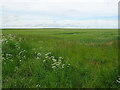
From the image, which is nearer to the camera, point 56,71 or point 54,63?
point 56,71

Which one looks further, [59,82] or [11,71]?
[11,71]

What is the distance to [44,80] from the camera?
6352 mm

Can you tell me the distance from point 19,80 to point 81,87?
2058 millimetres

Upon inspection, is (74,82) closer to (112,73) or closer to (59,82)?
(59,82)

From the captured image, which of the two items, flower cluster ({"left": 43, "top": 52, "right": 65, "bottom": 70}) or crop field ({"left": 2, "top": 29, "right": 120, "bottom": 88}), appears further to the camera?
flower cluster ({"left": 43, "top": 52, "right": 65, "bottom": 70})

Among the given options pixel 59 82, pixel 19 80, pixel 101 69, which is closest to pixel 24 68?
pixel 19 80

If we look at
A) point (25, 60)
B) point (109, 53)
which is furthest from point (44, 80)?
point (109, 53)

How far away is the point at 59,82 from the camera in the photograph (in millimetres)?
6246

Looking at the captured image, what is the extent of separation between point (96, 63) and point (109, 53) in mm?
2170

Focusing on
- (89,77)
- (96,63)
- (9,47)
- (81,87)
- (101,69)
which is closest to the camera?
(81,87)

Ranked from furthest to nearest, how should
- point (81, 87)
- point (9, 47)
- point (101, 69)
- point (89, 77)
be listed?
point (9, 47), point (101, 69), point (89, 77), point (81, 87)

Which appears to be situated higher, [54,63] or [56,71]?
[54,63]

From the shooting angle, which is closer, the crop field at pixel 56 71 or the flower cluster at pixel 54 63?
the crop field at pixel 56 71

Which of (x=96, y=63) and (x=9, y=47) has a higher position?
(x=9, y=47)
